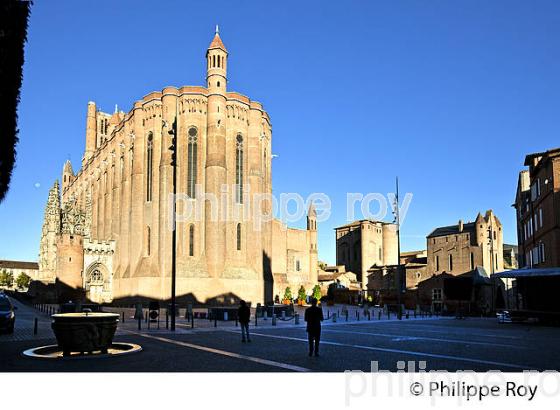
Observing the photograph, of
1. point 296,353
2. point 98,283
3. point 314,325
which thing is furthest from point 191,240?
point 314,325

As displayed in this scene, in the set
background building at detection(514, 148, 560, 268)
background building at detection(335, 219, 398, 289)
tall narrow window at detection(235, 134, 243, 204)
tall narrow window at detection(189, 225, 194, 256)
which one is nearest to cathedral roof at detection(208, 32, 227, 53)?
tall narrow window at detection(235, 134, 243, 204)

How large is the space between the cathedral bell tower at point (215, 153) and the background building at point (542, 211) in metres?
27.3

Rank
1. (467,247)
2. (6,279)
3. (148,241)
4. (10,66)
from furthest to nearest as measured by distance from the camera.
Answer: (6,279) < (467,247) < (148,241) < (10,66)

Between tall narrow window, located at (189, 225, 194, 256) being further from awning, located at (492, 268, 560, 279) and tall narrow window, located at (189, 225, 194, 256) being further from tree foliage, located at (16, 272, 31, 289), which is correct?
tree foliage, located at (16, 272, 31, 289)

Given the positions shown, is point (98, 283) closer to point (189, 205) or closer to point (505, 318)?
point (189, 205)

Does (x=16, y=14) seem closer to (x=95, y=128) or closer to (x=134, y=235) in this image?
(x=134, y=235)

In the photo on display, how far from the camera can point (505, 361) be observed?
1245 cm

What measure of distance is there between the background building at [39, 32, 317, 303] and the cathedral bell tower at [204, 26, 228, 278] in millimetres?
100

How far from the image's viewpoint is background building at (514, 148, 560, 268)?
32938 millimetres

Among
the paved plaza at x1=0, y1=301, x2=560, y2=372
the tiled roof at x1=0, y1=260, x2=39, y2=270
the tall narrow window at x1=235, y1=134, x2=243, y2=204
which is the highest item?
the tall narrow window at x1=235, y1=134, x2=243, y2=204

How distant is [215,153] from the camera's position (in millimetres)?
49781

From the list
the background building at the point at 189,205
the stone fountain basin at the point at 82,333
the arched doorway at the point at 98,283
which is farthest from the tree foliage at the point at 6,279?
the stone fountain basin at the point at 82,333

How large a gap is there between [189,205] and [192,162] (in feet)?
14.4
